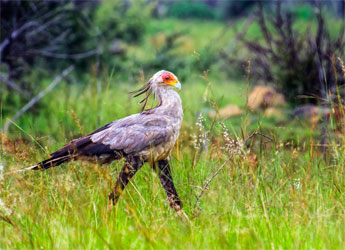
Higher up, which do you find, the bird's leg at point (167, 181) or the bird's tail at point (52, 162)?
the bird's tail at point (52, 162)

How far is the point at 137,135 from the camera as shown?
12.6 ft

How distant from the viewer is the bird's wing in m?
3.83

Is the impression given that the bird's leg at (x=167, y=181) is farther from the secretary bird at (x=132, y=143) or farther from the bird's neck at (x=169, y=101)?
the bird's neck at (x=169, y=101)

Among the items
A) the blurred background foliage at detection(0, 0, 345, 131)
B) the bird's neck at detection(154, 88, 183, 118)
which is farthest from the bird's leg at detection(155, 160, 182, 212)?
the blurred background foliage at detection(0, 0, 345, 131)

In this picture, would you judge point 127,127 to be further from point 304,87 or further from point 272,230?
point 304,87

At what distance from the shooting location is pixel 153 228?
3.53 metres

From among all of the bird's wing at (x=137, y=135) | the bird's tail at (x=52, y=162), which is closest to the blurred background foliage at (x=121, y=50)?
the bird's wing at (x=137, y=135)

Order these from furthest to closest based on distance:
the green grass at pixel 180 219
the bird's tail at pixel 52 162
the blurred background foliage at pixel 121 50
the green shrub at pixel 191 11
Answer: the green shrub at pixel 191 11, the blurred background foliage at pixel 121 50, the bird's tail at pixel 52 162, the green grass at pixel 180 219

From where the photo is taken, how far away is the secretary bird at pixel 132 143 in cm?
383

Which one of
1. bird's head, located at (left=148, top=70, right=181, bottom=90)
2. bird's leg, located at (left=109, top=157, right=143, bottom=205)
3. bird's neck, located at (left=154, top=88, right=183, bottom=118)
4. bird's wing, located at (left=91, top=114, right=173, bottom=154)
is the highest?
bird's head, located at (left=148, top=70, right=181, bottom=90)

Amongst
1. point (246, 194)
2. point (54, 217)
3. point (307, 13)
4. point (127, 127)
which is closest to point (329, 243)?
point (246, 194)

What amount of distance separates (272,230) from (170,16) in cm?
2138

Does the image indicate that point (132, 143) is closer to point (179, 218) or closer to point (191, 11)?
point (179, 218)

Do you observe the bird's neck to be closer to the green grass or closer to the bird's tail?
the green grass
